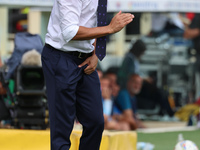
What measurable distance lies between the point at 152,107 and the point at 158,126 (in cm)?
65

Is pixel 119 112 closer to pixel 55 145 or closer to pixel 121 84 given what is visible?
pixel 121 84

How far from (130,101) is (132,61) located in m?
1.12

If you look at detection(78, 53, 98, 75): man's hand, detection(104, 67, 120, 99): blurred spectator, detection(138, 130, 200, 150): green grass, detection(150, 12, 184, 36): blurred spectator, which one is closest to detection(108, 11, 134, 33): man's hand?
detection(78, 53, 98, 75): man's hand

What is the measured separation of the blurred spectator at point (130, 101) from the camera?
1055cm

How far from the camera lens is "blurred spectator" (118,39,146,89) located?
11305 millimetres

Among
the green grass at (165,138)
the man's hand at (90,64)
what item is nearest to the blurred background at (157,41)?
the green grass at (165,138)

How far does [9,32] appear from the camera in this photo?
1105cm

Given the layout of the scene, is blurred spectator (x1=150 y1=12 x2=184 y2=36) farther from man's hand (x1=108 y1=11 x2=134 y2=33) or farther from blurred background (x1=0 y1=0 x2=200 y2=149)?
man's hand (x1=108 y1=11 x2=134 y2=33)

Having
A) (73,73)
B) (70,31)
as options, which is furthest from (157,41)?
(70,31)

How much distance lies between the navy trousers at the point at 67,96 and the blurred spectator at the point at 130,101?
260 inches

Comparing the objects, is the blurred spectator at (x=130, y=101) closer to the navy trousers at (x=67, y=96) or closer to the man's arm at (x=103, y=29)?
the navy trousers at (x=67, y=96)

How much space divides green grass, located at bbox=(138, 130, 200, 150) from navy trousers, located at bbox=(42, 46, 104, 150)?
3.68 m

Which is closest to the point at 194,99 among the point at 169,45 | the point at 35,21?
the point at 169,45

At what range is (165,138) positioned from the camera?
9.07m
